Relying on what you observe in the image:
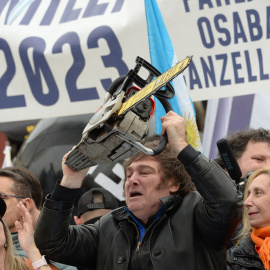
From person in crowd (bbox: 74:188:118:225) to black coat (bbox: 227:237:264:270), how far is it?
1829 millimetres

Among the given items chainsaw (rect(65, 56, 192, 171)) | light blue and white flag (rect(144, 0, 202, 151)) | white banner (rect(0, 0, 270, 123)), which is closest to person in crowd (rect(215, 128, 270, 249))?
light blue and white flag (rect(144, 0, 202, 151))

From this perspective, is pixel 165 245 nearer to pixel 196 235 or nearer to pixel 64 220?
pixel 196 235

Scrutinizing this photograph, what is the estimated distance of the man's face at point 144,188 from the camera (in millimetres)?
3535

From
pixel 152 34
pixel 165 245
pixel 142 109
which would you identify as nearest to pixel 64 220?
pixel 165 245

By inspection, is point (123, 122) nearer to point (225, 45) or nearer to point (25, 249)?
point (25, 249)

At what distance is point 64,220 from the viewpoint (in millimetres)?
3602

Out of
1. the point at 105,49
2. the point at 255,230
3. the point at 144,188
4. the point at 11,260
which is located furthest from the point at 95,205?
the point at 255,230

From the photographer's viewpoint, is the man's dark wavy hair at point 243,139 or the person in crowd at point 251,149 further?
the man's dark wavy hair at point 243,139

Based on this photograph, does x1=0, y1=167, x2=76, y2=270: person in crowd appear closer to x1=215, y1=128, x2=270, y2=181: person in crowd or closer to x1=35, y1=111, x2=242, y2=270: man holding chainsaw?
x1=35, y1=111, x2=242, y2=270: man holding chainsaw

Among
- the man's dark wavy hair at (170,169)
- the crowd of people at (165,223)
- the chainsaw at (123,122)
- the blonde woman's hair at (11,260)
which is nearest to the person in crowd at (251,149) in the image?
the crowd of people at (165,223)

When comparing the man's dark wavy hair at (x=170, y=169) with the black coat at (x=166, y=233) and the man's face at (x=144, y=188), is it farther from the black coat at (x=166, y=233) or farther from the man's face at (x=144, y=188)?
the black coat at (x=166, y=233)

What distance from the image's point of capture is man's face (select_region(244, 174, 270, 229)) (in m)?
3.31

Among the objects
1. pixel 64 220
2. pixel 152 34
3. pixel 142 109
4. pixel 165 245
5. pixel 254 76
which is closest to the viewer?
pixel 142 109

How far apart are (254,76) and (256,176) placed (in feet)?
7.50
